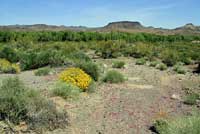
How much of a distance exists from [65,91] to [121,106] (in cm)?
234

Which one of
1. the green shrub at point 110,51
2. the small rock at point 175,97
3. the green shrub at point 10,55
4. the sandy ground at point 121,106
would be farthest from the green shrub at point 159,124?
the green shrub at point 110,51

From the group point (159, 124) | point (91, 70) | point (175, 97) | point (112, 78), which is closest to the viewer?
point (159, 124)

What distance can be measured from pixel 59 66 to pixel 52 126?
54.0ft

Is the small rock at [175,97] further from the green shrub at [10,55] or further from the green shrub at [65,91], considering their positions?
the green shrub at [10,55]

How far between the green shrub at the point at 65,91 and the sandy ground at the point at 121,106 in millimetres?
316

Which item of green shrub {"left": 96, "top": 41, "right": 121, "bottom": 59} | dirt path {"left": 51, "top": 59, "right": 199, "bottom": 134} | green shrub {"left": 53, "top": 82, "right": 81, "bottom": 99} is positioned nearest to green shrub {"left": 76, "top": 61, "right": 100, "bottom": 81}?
dirt path {"left": 51, "top": 59, "right": 199, "bottom": 134}

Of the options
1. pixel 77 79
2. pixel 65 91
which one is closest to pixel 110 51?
pixel 77 79

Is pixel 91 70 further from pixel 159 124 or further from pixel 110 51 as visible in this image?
pixel 110 51

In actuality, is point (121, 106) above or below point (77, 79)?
below

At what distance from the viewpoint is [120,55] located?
1822 inches

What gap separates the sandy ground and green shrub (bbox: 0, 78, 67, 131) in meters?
0.45

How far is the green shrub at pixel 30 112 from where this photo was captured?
40.3ft

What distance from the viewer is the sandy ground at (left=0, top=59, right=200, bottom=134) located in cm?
1312

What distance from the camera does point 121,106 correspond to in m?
16.2
